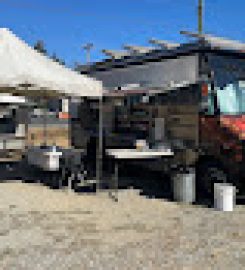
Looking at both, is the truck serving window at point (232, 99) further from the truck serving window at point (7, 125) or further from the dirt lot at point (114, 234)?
the truck serving window at point (7, 125)

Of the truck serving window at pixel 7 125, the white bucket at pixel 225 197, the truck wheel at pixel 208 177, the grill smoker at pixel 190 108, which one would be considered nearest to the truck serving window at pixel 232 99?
the grill smoker at pixel 190 108

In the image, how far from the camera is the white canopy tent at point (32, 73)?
863 centimetres

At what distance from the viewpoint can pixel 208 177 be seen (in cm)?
953

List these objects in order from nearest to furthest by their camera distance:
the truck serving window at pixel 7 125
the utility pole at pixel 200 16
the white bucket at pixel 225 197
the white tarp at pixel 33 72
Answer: the white bucket at pixel 225 197
the white tarp at pixel 33 72
the utility pole at pixel 200 16
the truck serving window at pixel 7 125

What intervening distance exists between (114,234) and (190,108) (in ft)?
13.3

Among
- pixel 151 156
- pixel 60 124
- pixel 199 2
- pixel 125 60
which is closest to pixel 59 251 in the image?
pixel 151 156

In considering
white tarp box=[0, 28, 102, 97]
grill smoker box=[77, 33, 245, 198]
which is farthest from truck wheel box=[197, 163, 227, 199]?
white tarp box=[0, 28, 102, 97]

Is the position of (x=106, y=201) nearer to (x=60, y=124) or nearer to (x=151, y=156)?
A: (x=151, y=156)

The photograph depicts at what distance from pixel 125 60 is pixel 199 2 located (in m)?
7.64

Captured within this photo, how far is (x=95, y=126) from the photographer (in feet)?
44.4

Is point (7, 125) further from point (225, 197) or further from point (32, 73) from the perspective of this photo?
point (225, 197)

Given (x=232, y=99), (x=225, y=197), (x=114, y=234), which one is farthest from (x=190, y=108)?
(x=114, y=234)

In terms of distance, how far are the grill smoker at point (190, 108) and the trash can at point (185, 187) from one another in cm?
40

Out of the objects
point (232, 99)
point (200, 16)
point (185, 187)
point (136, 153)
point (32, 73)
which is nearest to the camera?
point (32, 73)
